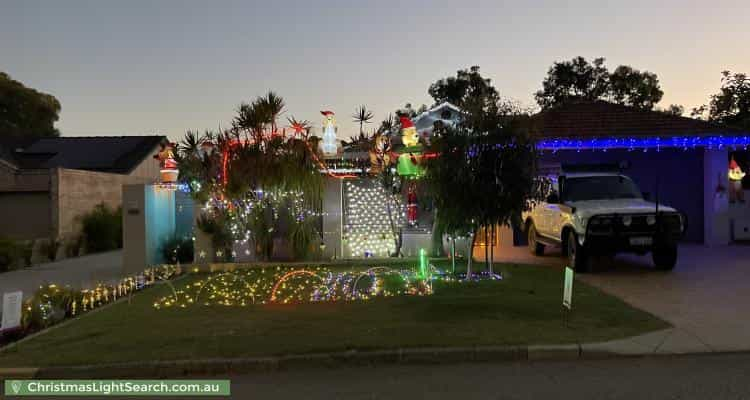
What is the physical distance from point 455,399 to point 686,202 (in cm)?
1550

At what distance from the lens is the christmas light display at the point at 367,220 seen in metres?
15.7

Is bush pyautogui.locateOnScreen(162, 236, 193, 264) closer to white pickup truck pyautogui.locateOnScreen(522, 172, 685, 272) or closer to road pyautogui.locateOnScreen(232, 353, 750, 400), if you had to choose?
white pickup truck pyautogui.locateOnScreen(522, 172, 685, 272)

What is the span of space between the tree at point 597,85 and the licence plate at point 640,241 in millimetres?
25563

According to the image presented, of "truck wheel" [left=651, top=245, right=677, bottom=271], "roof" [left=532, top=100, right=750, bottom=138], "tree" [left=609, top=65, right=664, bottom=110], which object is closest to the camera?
"truck wheel" [left=651, top=245, right=677, bottom=271]

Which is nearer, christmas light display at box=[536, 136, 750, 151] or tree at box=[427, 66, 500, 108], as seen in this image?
christmas light display at box=[536, 136, 750, 151]

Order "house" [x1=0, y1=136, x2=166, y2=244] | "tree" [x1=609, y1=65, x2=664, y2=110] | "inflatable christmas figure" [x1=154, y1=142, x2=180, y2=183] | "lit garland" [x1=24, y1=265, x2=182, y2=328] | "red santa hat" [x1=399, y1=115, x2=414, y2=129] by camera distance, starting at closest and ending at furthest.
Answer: "lit garland" [x1=24, y1=265, x2=182, y2=328] < "red santa hat" [x1=399, y1=115, x2=414, y2=129] < "inflatable christmas figure" [x1=154, y1=142, x2=180, y2=183] < "house" [x1=0, y1=136, x2=166, y2=244] < "tree" [x1=609, y1=65, x2=664, y2=110]

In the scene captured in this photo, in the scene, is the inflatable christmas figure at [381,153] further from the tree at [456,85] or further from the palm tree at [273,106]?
the tree at [456,85]

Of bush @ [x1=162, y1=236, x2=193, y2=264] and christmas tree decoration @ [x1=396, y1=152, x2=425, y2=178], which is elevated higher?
christmas tree decoration @ [x1=396, y1=152, x2=425, y2=178]

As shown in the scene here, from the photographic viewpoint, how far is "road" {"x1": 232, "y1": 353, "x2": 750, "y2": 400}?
19.1 feet

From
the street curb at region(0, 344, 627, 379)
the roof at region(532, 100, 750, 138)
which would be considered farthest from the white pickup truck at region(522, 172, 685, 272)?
the street curb at region(0, 344, 627, 379)

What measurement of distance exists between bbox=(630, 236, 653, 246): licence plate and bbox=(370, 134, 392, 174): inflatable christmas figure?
5710 mm

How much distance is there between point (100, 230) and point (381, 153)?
1156cm

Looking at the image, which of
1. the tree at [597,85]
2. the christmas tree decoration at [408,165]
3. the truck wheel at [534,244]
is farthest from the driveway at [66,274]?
the tree at [597,85]

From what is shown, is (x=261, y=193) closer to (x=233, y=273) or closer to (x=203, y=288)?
(x=233, y=273)
